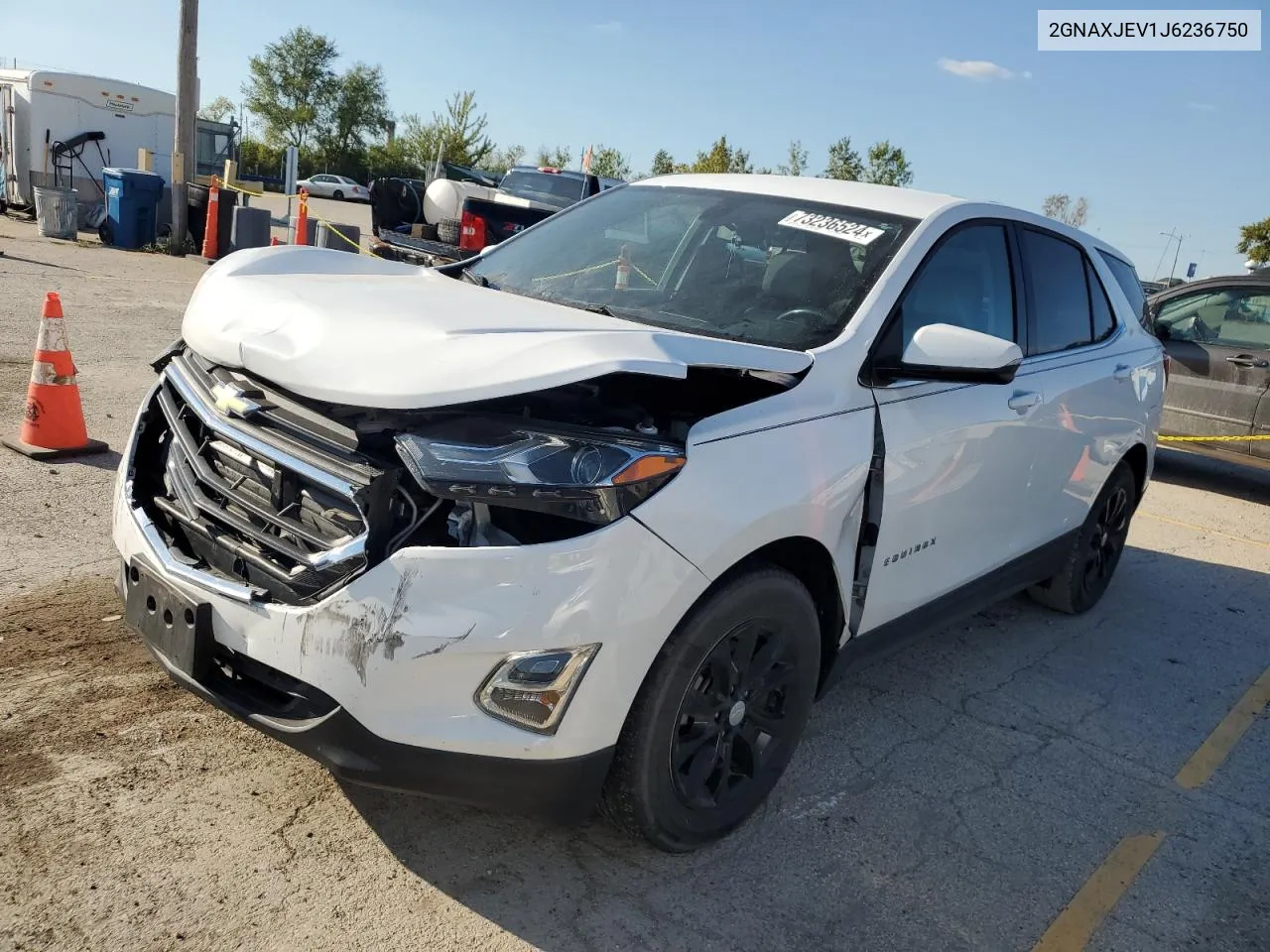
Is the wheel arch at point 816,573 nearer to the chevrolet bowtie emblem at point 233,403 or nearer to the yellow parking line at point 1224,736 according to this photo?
the chevrolet bowtie emblem at point 233,403

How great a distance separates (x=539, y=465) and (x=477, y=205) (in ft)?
37.9

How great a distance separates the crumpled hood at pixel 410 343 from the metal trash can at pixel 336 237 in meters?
11.5

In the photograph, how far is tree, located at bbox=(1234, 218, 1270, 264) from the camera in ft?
111


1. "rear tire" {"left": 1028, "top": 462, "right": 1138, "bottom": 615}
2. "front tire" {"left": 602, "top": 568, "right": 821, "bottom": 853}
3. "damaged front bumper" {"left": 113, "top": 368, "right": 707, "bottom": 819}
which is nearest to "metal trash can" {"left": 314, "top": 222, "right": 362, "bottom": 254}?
"rear tire" {"left": 1028, "top": 462, "right": 1138, "bottom": 615}

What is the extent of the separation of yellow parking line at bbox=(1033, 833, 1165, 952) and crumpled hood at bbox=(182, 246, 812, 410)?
67.3 inches

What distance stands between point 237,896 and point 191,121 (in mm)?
16428

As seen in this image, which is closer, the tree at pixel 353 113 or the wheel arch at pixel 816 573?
the wheel arch at pixel 816 573

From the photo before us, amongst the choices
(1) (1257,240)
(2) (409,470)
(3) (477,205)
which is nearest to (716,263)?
(2) (409,470)

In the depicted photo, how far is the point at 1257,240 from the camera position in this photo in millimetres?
34094

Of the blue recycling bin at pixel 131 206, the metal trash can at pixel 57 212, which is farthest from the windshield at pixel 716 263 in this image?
the metal trash can at pixel 57 212

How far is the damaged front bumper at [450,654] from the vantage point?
2271 mm

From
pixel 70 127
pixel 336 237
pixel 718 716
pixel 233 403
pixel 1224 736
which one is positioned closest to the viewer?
pixel 233 403

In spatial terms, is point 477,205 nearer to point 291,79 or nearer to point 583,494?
point 583,494

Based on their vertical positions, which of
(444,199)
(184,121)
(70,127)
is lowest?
(444,199)
